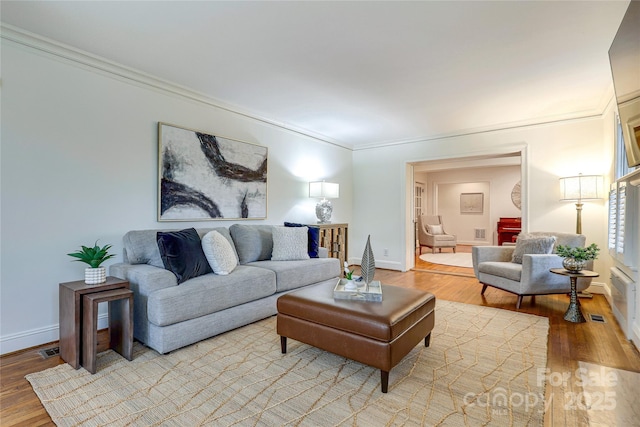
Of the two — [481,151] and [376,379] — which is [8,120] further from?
[481,151]

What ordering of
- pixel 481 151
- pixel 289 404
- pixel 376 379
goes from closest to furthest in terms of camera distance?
pixel 289 404, pixel 376 379, pixel 481 151

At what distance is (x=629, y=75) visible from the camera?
175cm

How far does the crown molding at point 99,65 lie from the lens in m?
2.34

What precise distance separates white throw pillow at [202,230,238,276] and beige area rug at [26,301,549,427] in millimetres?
616

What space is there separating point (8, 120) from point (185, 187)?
143 centimetres

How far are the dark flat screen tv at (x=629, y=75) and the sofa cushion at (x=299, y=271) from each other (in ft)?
9.02

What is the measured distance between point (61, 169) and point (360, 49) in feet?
8.57

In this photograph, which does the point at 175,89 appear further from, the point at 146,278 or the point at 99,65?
the point at 146,278

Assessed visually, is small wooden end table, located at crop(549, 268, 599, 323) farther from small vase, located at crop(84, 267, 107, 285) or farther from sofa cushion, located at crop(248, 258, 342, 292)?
small vase, located at crop(84, 267, 107, 285)

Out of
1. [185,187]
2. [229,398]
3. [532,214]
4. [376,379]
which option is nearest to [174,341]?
[229,398]

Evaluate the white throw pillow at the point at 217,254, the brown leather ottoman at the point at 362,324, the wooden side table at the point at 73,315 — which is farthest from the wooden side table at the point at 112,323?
Result: the brown leather ottoman at the point at 362,324

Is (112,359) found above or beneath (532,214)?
beneath

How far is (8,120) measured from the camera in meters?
2.31

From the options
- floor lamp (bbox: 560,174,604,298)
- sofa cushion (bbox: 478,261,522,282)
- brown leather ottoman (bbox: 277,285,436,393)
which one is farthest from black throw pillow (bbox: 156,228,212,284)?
floor lamp (bbox: 560,174,604,298)
